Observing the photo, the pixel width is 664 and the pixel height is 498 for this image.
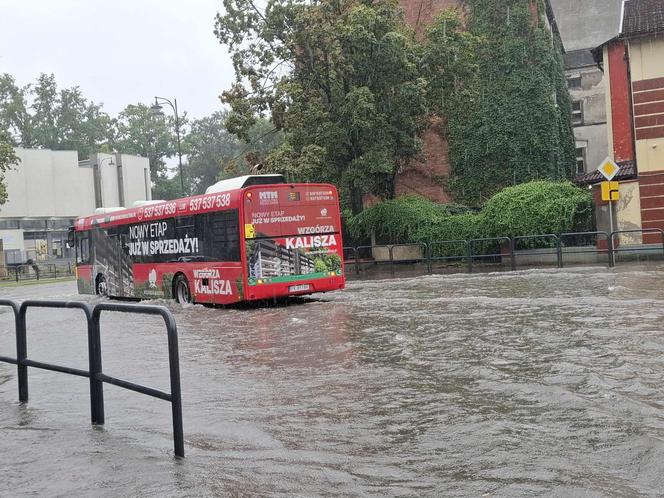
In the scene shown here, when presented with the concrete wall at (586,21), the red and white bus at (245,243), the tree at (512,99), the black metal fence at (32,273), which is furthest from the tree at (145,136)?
the red and white bus at (245,243)

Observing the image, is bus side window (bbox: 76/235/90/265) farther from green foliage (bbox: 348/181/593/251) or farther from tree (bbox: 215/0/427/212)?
green foliage (bbox: 348/181/593/251)

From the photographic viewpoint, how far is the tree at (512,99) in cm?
3547

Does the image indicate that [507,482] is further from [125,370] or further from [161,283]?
[161,283]

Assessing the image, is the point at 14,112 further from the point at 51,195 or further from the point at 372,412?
the point at 372,412

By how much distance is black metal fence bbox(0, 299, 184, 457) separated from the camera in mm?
5629

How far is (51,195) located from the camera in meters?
71.8

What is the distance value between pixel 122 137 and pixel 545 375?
10269cm

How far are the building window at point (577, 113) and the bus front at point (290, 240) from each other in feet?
106

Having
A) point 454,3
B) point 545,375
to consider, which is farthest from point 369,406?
point 454,3

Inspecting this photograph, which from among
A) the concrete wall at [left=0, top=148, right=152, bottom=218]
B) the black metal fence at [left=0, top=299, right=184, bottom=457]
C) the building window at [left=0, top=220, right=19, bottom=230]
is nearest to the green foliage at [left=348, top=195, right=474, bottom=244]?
the black metal fence at [left=0, top=299, right=184, bottom=457]

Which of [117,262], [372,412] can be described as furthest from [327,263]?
[372,412]

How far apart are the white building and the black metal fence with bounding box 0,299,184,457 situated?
2358 inches

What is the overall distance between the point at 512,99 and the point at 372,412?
3126 centimetres

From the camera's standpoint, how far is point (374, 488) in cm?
484
